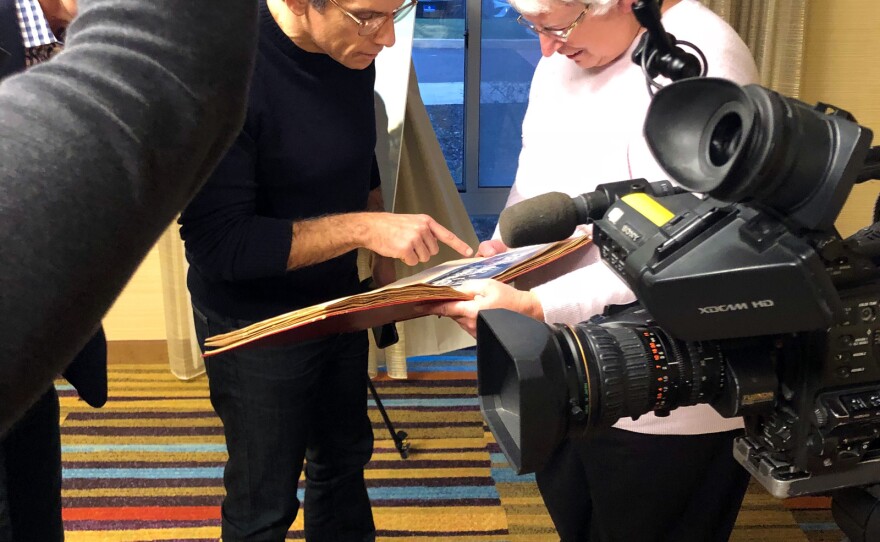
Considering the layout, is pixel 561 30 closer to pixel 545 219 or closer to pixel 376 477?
pixel 545 219

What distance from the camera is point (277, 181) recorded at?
1.17 metres

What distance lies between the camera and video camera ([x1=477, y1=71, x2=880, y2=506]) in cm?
50

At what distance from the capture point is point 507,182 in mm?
3471

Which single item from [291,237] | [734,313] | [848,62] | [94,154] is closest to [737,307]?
[734,313]

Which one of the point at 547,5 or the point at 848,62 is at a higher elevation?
the point at 547,5

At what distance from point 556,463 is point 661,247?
71 centimetres

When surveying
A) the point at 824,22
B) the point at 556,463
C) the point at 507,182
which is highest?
the point at 824,22

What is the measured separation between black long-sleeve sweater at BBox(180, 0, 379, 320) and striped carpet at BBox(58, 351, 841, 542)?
0.85 metres

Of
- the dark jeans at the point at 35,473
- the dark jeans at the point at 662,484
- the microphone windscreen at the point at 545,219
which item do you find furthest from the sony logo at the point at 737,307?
the dark jeans at the point at 35,473

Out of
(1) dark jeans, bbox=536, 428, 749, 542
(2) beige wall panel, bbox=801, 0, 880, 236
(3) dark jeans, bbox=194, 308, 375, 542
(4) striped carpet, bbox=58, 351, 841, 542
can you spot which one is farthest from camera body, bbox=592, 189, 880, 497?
(2) beige wall panel, bbox=801, 0, 880, 236

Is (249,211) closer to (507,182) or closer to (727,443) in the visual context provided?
(727,443)

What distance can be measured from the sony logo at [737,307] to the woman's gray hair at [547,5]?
612 millimetres

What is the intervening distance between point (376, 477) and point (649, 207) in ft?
5.17

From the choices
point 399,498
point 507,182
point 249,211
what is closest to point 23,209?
point 249,211
